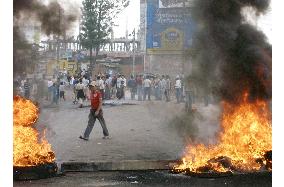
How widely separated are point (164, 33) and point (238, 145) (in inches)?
117

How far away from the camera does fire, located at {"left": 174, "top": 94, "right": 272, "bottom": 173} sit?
8.38m

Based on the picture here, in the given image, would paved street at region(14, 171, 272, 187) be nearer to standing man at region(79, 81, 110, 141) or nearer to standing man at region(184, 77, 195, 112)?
standing man at region(79, 81, 110, 141)

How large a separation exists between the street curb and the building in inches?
80.0

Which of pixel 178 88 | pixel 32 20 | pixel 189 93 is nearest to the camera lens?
pixel 32 20

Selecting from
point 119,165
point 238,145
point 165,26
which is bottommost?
point 119,165

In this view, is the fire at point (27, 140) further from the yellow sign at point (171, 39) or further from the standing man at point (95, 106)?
the yellow sign at point (171, 39)

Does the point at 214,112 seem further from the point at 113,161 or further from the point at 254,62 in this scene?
the point at 113,161

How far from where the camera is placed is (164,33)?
9227 millimetres

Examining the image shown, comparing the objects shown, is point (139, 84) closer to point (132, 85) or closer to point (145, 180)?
point (132, 85)

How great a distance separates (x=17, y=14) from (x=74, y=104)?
218 cm

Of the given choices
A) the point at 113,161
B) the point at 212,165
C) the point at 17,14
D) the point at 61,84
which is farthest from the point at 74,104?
the point at 212,165

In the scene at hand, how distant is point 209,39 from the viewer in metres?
9.92

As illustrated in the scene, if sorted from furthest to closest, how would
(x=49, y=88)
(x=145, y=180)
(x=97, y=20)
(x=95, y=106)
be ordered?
(x=95, y=106) → (x=97, y=20) → (x=49, y=88) → (x=145, y=180)

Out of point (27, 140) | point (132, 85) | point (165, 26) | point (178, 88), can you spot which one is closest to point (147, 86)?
point (132, 85)
